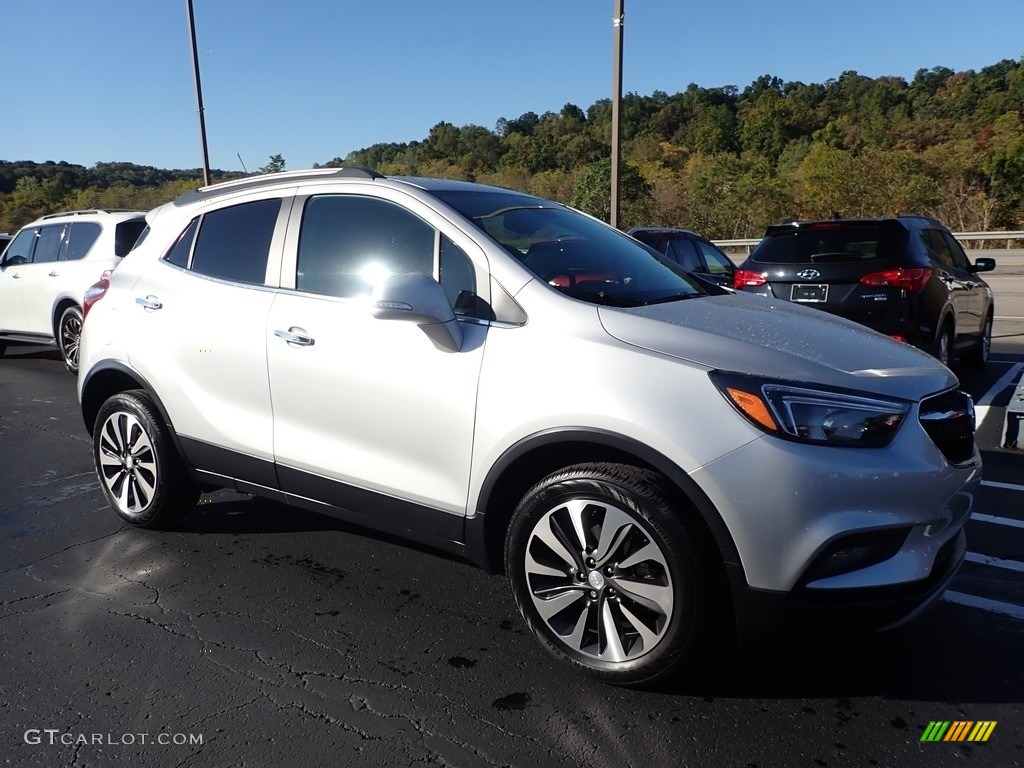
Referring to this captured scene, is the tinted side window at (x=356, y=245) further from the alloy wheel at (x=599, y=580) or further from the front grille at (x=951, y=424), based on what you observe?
the front grille at (x=951, y=424)

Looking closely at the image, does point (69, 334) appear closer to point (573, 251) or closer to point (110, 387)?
point (110, 387)

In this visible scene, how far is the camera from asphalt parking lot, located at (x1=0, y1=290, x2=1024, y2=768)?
2.45 meters

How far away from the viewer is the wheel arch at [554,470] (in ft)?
8.08

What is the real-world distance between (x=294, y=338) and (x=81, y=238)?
8.02 meters

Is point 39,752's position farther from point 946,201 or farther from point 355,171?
point 946,201

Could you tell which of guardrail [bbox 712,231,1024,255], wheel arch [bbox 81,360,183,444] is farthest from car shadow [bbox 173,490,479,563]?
guardrail [bbox 712,231,1024,255]

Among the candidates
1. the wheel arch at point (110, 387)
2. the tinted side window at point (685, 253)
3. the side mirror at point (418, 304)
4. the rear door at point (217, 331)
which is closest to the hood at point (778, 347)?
the side mirror at point (418, 304)

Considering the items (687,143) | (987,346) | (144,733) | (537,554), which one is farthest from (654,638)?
(687,143)

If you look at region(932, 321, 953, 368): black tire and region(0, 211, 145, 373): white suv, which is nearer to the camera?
region(932, 321, 953, 368): black tire

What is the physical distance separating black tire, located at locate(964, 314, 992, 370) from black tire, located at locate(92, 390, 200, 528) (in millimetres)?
7895

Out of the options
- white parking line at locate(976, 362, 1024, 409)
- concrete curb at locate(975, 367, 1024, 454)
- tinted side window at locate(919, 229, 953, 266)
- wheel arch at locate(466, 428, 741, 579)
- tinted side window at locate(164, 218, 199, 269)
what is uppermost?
tinted side window at locate(164, 218, 199, 269)

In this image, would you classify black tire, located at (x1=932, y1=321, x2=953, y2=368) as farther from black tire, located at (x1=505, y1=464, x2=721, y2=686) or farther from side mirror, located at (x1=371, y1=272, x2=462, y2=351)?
side mirror, located at (x1=371, y1=272, x2=462, y2=351)

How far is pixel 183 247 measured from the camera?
4113 mm

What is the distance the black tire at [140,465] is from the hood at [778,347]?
2.53m
